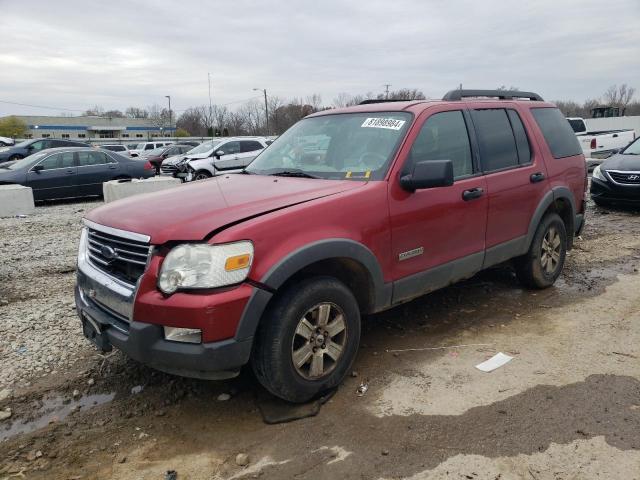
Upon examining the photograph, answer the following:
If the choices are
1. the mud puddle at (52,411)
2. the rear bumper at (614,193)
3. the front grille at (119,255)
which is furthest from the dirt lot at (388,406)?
the rear bumper at (614,193)

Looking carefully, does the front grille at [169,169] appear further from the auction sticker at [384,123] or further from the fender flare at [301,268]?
the fender flare at [301,268]

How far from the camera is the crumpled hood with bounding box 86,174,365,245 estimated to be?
281cm

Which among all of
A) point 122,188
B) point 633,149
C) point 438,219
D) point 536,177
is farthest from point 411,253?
point 122,188

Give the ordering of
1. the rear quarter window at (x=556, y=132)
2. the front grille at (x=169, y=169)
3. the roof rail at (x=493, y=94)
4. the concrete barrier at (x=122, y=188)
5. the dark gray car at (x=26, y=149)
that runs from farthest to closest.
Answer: the dark gray car at (x=26, y=149), the front grille at (x=169, y=169), the concrete barrier at (x=122, y=188), the rear quarter window at (x=556, y=132), the roof rail at (x=493, y=94)

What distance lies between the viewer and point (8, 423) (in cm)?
319

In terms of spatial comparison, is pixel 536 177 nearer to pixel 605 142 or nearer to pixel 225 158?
pixel 225 158

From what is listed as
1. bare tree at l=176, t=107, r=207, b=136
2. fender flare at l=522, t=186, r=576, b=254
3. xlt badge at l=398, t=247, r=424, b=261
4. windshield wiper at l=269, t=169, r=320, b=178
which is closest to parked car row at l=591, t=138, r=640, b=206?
fender flare at l=522, t=186, r=576, b=254

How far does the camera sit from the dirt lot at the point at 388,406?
2.68 meters

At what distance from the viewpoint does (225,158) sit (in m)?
16.2

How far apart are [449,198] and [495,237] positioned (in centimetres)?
80

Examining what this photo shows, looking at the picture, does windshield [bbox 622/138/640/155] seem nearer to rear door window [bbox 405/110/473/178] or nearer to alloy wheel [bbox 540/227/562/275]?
alloy wheel [bbox 540/227/562/275]

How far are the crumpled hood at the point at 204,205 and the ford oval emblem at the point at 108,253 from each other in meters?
0.14

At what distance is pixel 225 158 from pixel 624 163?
11.1m

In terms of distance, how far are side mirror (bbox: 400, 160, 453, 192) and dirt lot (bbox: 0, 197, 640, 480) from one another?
133 cm
